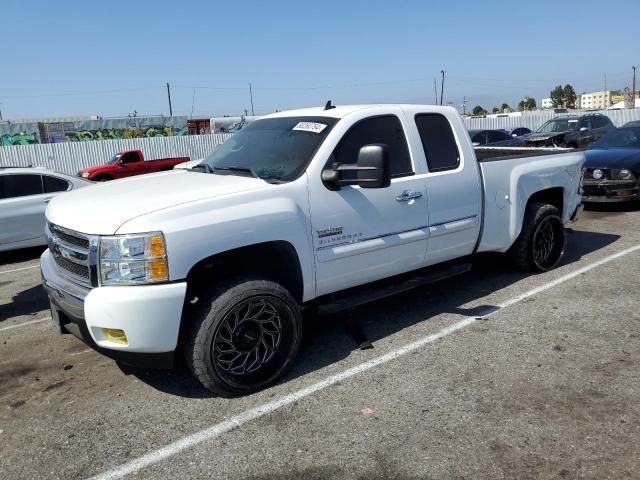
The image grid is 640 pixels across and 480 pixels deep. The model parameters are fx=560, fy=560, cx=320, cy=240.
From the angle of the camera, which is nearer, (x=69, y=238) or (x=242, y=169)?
(x=69, y=238)

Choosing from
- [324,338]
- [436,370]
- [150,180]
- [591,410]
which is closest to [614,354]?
[591,410]

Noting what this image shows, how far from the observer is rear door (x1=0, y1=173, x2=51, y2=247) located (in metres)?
8.41

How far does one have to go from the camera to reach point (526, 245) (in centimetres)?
599

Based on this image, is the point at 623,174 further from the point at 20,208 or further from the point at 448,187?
the point at 20,208

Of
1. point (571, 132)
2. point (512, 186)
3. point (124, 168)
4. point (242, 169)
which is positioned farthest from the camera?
point (124, 168)

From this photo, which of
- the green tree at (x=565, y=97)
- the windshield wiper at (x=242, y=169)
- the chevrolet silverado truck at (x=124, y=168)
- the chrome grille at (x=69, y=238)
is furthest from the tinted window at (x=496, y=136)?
the green tree at (x=565, y=97)

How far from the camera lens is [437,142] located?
4918 mm

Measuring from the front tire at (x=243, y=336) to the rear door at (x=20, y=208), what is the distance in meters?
6.22

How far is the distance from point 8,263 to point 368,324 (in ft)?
20.6

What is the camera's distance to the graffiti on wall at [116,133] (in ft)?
140

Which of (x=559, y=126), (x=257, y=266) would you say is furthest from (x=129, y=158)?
(x=257, y=266)

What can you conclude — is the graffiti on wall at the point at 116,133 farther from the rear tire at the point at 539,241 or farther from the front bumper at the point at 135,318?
the front bumper at the point at 135,318

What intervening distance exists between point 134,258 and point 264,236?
0.83 m

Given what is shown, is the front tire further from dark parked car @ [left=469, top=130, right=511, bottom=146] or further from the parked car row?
dark parked car @ [left=469, top=130, right=511, bottom=146]
